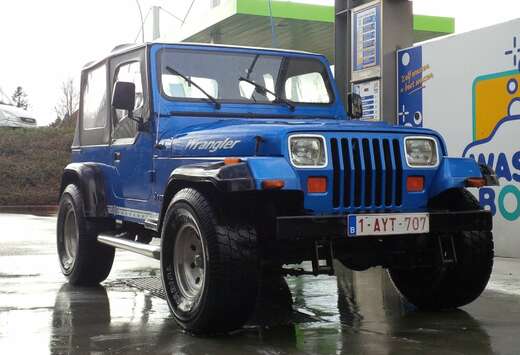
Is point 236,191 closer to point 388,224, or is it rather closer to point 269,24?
point 388,224

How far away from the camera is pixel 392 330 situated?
510 centimetres

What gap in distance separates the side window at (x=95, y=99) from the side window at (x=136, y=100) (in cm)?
37

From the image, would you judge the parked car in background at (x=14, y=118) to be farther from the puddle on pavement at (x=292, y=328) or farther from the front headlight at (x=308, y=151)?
the front headlight at (x=308, y=151)

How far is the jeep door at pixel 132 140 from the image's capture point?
6113 mm

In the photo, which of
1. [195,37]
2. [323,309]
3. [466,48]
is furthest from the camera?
[195,37]

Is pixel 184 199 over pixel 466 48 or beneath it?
beneath

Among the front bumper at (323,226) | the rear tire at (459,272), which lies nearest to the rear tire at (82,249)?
the front bumper at (323,226)

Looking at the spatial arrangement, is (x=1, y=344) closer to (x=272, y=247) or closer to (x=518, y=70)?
(x=272, y=247)

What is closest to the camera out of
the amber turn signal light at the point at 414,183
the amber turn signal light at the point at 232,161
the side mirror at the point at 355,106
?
the amber turn signal light at the point at 232,161

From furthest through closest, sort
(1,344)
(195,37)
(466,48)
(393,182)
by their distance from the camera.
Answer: (195,37) < (466,48) < (393,182) < (1,344)

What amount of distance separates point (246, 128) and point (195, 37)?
12.3m

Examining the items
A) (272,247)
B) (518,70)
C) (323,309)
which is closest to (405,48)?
(518,70)

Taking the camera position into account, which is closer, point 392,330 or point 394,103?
point 392,330

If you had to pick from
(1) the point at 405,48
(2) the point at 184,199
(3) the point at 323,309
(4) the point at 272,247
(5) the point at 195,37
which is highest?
(5) the point at 195,37
